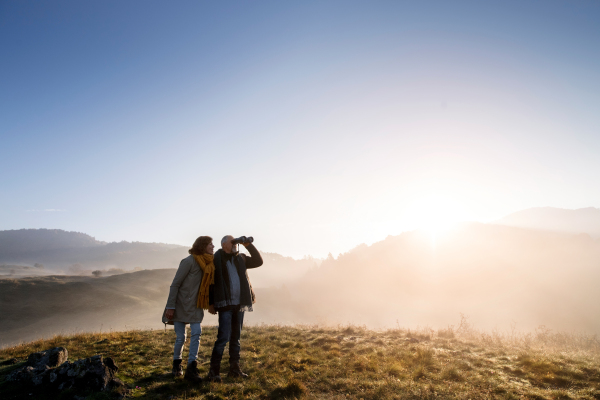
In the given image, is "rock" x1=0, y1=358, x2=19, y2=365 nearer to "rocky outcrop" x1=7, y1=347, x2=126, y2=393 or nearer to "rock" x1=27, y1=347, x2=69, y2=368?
"rock" x1=27, y1=347, x2=69, y2=368

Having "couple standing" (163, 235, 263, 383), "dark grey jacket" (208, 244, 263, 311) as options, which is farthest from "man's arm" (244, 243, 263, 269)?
"couple standing" (163, 235, 263, 383)

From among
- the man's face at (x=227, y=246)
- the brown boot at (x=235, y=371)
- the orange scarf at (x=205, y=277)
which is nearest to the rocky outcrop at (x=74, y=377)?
the orange scarf at (x=205, y=277)

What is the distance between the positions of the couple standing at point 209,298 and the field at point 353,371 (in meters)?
0.44

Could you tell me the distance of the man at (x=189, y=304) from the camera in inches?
215

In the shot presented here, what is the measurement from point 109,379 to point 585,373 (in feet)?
35.1

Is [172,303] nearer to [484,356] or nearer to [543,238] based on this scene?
[484,356]

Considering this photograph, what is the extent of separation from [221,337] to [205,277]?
1.33 meters

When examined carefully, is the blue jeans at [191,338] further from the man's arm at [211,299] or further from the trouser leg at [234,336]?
the trouser leg at [234,336]

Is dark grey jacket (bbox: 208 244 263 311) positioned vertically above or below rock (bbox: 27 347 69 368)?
above

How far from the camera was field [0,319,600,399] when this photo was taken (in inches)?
204

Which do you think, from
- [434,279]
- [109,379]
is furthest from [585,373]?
[434,279]

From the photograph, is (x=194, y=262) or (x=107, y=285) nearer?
(x=194, y=262)

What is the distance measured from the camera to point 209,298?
5.72 meters

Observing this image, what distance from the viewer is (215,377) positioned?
5.49 meters
